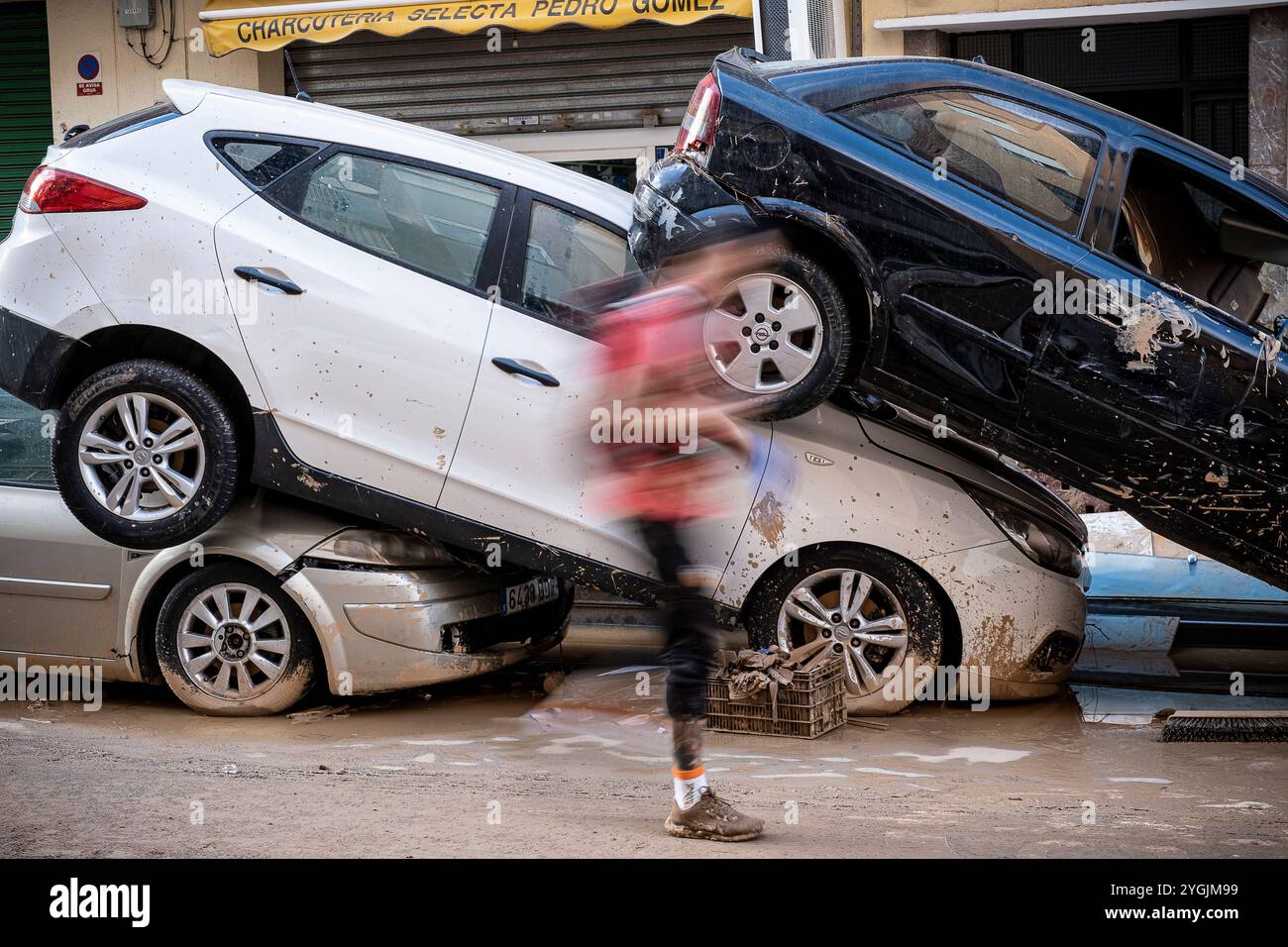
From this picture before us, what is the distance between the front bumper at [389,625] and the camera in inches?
248

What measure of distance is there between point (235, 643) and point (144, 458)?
888mm

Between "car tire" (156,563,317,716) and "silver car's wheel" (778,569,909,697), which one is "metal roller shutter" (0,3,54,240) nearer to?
"car tire" (156,563,317,716)

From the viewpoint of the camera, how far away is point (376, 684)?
251 inches

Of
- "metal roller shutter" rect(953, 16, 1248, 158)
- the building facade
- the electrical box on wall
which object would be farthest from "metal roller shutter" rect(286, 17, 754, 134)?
"metal roller shutter" rect(953, 16, 1248, 158)

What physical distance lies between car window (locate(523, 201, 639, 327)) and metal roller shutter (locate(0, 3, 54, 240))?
8.86 m

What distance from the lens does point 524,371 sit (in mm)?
6047

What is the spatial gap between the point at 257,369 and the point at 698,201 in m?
1.96

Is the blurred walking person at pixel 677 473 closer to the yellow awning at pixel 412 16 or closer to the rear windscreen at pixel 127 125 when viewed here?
the rear windscreen at pixel 127 125

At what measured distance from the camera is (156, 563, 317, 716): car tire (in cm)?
635

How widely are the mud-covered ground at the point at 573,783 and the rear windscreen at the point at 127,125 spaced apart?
254 centimetres

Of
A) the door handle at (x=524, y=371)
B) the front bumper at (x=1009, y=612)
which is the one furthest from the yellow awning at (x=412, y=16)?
the front bumper at (x=1009, y=612)

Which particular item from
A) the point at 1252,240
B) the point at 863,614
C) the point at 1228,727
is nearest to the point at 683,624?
the point at 863,614
